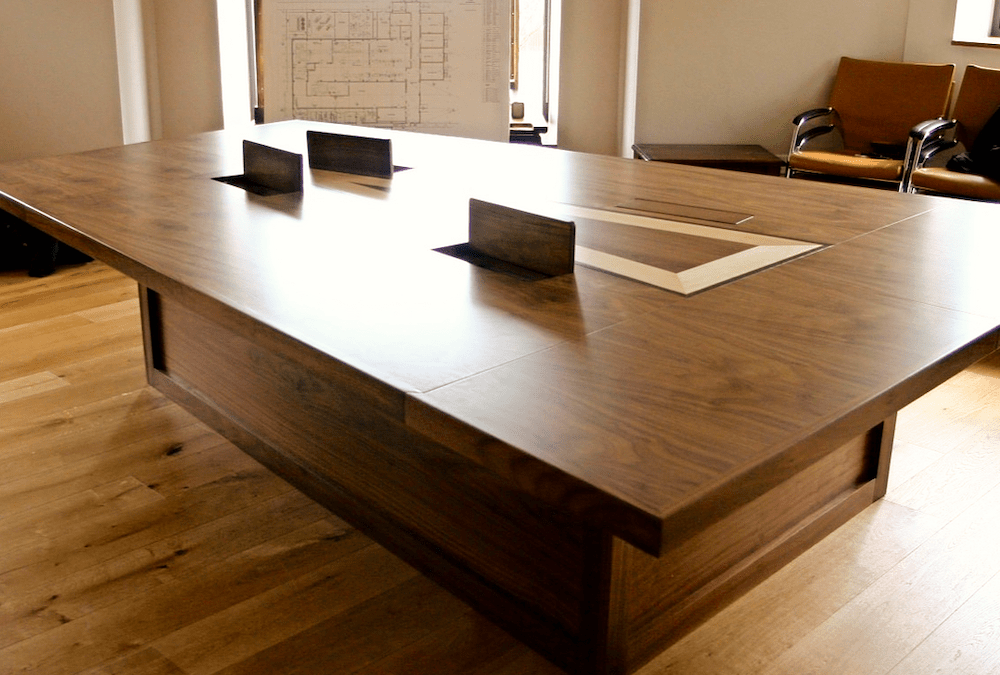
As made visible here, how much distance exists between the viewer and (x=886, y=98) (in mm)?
4793

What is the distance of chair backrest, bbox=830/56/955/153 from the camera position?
4.66 metres

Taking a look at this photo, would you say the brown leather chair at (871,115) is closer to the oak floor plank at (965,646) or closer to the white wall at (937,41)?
the white wall at (937,41)

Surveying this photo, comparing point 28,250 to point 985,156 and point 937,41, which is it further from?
point 937,41

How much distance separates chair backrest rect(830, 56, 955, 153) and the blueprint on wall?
1.71m

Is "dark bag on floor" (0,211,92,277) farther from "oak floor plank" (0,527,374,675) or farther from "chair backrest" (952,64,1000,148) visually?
"chair backrest" (952,64,1000,148)

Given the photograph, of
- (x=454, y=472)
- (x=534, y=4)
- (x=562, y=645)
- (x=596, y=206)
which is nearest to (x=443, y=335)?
(x=454, y=472)

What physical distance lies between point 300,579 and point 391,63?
3632 millimetres

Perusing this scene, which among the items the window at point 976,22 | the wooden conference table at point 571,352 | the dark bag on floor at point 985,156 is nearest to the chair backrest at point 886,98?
the window at point 976,22

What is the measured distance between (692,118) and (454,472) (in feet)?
12.9

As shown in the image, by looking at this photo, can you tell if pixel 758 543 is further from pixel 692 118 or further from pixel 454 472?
pixel 692 118

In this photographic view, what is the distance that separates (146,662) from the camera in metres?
1.77

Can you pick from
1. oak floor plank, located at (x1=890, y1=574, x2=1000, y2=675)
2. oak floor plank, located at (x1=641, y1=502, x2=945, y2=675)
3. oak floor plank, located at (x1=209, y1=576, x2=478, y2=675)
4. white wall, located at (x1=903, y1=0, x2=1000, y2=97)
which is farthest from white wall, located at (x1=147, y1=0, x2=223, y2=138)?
oak floor plank, located at (x1=890, y1=574, x2=1000, y2=675)

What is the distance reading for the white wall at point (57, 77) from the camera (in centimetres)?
462

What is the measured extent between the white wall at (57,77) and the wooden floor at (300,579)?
2397 mm
